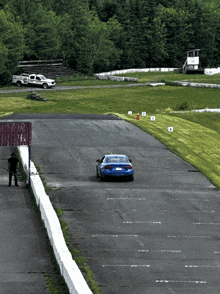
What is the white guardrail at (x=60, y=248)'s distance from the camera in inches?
506

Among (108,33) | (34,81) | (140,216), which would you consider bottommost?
(140,216)

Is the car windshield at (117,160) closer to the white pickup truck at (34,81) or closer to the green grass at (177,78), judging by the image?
the white pickup truck at (34,81)

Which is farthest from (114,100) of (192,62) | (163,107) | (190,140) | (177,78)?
(192,62)

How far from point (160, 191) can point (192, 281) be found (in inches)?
477

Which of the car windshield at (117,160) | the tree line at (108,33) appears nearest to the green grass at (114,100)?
the tree line at (108,33)

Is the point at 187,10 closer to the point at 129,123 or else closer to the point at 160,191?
the point at 129,123

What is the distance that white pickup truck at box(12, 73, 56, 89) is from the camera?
86938 millimetres

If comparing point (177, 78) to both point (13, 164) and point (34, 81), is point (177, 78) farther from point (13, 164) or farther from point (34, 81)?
point (13, 164)

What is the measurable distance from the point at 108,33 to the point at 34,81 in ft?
145

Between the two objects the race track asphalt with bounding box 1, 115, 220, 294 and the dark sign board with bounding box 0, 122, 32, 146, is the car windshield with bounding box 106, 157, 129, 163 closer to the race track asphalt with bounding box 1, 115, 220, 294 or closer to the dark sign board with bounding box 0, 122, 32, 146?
the race track asphalt with bounding box 1, 115, 220, 294

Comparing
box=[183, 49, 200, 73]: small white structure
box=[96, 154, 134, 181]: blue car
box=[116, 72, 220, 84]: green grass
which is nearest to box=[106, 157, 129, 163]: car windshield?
box=[96, 154, 134, 181]: blue car

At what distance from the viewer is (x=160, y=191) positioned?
26.4 meters

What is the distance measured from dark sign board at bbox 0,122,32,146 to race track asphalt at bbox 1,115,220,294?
2556 mm

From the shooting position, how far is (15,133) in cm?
2573
